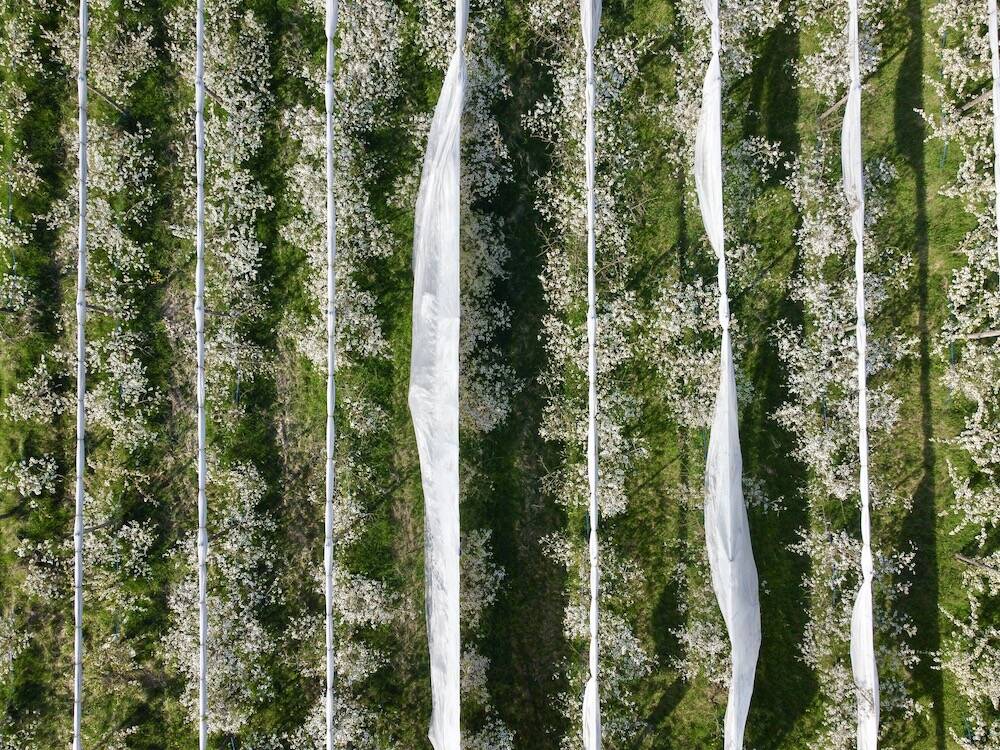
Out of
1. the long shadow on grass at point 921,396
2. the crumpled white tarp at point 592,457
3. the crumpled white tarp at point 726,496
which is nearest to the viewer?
the crumpled white tarp at point 592,457

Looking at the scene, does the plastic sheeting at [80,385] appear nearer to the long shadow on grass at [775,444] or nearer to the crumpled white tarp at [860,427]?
the long shadow on grass at [775,444]

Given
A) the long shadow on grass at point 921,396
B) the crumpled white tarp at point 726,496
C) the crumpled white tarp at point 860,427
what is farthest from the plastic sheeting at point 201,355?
the long shadow on grass at point 921,396

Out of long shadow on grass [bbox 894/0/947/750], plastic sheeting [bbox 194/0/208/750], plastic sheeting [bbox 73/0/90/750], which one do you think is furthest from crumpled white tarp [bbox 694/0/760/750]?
plastic sheeting [bbox 73/0/90/750]

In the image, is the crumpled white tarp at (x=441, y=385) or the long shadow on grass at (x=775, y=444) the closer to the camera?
the crumpled white tarp at (x=441, y=385)

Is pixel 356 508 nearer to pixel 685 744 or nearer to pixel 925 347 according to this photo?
pixel 685 744

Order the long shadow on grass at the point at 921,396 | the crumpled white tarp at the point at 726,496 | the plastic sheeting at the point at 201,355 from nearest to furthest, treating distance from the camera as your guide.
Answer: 1. the plastic sheeting at the point at 201,355
2. the crumpled white tarp at the point at 726,496
3. the long shadow on grass at the point at 921,396

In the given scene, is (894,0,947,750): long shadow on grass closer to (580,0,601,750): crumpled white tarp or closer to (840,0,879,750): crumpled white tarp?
(840,0,879,750): crumpled white tarp

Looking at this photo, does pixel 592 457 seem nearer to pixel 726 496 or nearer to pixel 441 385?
pixel 726 496
